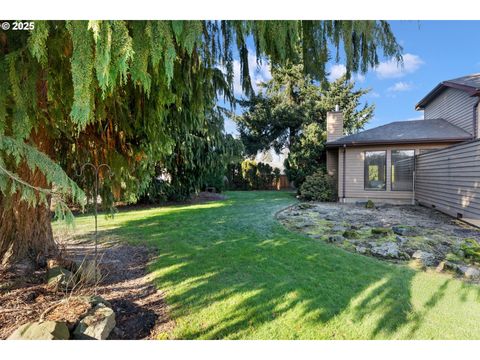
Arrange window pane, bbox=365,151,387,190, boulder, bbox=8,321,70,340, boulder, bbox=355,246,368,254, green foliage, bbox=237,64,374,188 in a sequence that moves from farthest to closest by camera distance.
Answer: green foliage, bbox=237,64,374,188 → window pane, bbox=365,151,387,190 → boulder, bbox=355,246,368,254 → boulder, bbox=8,321,70,340

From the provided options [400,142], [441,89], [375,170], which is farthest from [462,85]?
[375,170]

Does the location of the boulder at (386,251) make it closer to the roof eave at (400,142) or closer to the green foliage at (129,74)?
the green foliage at (129,74)

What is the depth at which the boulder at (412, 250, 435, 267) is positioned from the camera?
12.2 ft

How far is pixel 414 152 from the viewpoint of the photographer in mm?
9539

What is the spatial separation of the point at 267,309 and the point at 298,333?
418 millimetres

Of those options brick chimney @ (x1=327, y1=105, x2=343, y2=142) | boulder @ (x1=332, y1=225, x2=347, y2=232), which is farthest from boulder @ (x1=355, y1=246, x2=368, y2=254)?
brick chimney @ (x1=327, y1=105, x2=343, y2=142)

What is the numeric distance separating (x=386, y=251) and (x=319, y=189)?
286 inches

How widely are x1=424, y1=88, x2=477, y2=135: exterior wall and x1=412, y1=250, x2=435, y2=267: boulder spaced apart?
24.2 ft

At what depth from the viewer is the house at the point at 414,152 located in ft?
26.1

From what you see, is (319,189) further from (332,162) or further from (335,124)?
(335,124)

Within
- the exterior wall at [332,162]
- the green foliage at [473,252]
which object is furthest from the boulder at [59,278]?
the exterior wall at [332,162]

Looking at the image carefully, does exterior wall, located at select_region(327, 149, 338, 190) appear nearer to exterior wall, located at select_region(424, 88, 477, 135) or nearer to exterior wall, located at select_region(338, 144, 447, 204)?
exterior wall, located at select_region(338, 144, 447, 204)

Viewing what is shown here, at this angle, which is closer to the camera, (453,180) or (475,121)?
(453,180)

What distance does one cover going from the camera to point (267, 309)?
8.25ft
